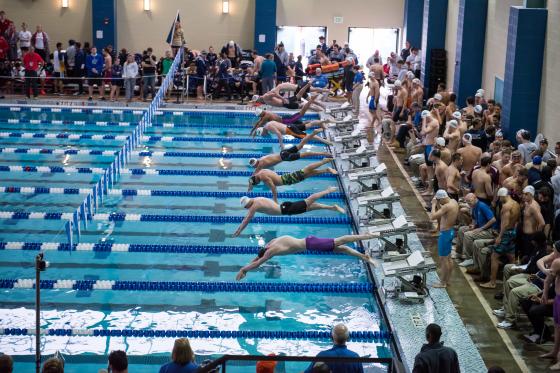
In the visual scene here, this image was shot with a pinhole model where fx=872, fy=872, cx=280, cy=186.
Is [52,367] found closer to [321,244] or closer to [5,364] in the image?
[5,364]

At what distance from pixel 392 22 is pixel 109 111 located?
913 cm

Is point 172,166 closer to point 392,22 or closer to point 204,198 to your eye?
point 204,198

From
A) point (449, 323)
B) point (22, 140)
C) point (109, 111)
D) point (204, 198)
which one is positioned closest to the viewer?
point (449, 323)

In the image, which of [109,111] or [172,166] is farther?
[109,111]

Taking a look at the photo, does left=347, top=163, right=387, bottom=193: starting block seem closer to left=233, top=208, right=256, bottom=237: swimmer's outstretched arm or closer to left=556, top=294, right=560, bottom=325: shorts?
left=233, top=208, right=256, bottom=237: swimmer's outstretched arm

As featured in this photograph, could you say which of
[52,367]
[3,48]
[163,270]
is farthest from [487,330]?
[3,48]

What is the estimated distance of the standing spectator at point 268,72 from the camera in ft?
63.6

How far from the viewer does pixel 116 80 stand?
1927cm

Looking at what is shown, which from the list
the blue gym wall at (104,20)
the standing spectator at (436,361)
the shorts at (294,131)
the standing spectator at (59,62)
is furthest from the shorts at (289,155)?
the blue gym wall at (104,20)

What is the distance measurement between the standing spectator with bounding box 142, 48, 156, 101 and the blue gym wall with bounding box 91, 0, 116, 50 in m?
3.01

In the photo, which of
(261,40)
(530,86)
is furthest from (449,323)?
(261,40)

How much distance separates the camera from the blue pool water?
827cm

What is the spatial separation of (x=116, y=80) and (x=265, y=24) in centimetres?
529

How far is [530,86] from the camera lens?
13.8 meters
